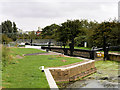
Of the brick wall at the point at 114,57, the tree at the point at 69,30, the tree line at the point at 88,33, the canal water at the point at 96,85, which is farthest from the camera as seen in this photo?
the tree at the point at 69,30

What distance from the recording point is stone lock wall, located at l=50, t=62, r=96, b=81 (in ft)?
34.5

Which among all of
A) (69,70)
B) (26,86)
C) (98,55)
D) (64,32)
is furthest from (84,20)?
(26,86)

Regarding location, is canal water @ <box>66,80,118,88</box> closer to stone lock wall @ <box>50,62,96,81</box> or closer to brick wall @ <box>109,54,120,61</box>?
stone lock wall @ <box>50,62,96,81</box>

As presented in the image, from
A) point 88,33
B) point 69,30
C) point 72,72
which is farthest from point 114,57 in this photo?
point 69,30

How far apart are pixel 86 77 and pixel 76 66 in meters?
1.52

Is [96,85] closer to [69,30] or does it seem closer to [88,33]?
[88,33]

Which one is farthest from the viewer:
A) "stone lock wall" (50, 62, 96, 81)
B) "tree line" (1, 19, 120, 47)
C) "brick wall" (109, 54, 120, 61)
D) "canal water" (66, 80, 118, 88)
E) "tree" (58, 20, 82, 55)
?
"tree" (58, 20, 82, 55)

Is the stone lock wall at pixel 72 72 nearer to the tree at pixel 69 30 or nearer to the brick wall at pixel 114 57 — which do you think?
the brick wall at pixel 114 57

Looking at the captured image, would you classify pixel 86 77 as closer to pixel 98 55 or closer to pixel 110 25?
pixel 98 55

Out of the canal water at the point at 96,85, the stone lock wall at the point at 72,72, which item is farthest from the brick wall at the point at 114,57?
the canal water at the point at 96,85

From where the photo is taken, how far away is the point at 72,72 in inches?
452

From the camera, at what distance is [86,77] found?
1257 cm

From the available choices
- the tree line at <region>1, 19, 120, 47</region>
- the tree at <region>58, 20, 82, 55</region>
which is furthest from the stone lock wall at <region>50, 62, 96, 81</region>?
the tree at <region>58, 20, 82, 55</region>

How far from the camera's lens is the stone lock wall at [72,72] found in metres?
10.5
